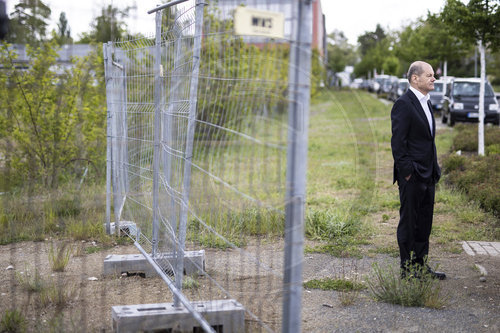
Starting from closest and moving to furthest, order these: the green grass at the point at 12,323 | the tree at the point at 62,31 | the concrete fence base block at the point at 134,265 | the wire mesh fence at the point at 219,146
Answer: the wire mesh fence at the point at 219,146, the green grass at the point at 12,323, the concrete fence base block at the point at 134,265, the tree at the point at 62,31

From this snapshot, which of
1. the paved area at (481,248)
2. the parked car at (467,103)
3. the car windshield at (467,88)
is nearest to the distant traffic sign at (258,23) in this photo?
the paved area at (481,248)

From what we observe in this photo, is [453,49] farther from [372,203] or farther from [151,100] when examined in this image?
[151,100]

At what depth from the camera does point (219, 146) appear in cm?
376

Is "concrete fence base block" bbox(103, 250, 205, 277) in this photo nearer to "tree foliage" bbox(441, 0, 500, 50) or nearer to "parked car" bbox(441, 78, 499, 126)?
"tree foliage" bbox(441, 0, 500, 50)

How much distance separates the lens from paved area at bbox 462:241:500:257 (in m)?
6.48

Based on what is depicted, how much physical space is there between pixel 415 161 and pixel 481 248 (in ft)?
6.78

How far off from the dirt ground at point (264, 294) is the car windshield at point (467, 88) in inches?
691

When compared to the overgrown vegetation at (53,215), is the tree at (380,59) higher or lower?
higher

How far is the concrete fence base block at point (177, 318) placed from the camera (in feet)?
13.3

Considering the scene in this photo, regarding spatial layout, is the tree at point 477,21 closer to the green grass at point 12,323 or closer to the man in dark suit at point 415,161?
the man in dark suit at point 415,161

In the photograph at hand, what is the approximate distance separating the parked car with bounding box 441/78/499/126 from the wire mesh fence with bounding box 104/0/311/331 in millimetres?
16989

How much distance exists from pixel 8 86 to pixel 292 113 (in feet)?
24.4

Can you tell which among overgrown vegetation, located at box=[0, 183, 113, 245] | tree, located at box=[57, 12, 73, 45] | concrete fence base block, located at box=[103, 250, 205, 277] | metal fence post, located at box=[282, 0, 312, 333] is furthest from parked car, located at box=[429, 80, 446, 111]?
metal fence post, located at box=[282, 0, 312, 333]

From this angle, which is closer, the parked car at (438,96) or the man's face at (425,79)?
the man's face at (425,79)
